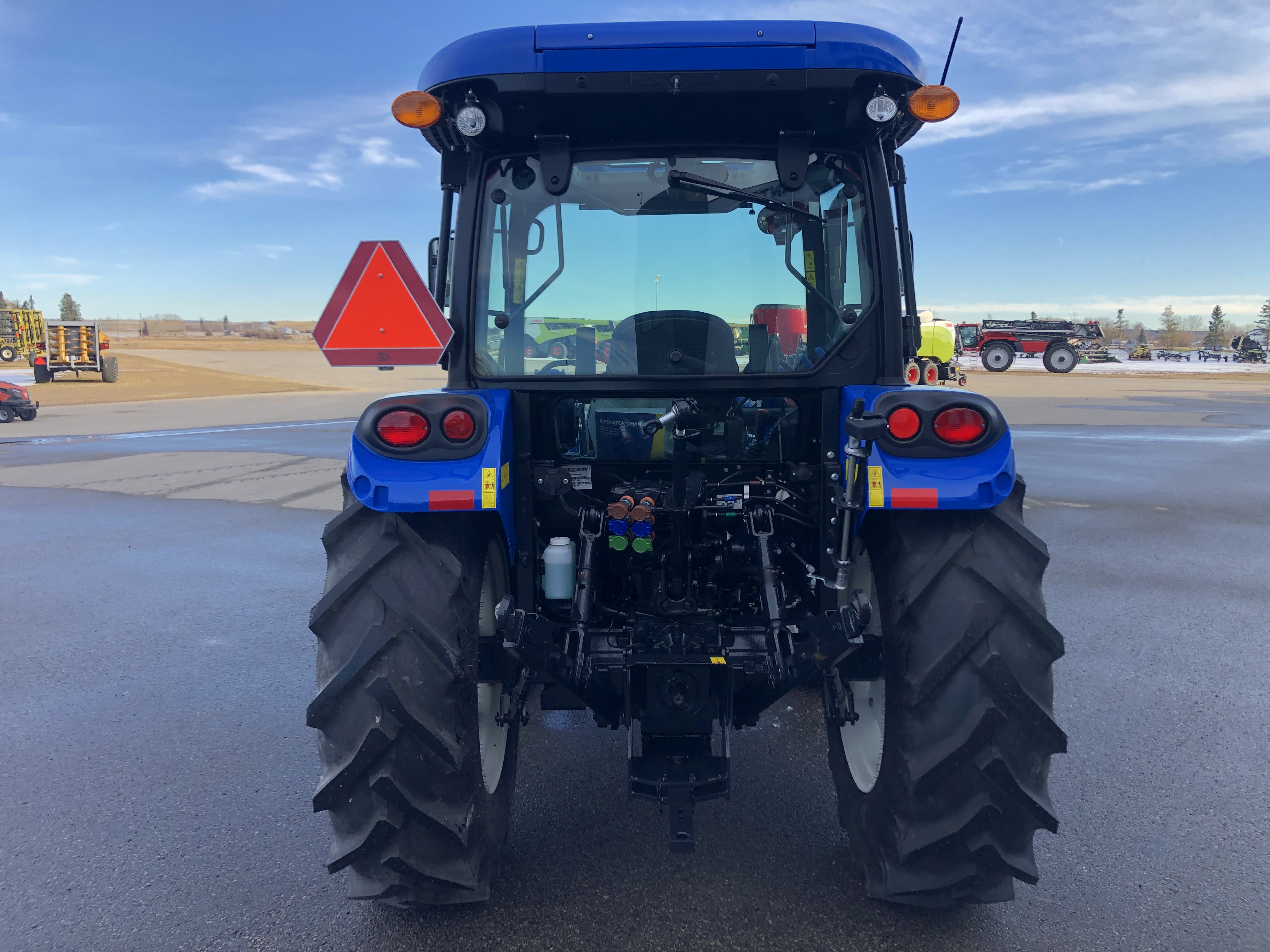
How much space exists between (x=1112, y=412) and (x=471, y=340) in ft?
71.0

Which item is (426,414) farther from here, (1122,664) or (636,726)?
(1122,664)

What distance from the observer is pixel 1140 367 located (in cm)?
5612

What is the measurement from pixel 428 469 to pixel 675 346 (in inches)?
36.8

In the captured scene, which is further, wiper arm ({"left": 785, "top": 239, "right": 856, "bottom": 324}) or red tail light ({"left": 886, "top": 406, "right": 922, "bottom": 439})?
wiper arm ({"left": 785, "top": 239, "right": 856, "bottom": 324})

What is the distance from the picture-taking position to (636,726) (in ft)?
8.31

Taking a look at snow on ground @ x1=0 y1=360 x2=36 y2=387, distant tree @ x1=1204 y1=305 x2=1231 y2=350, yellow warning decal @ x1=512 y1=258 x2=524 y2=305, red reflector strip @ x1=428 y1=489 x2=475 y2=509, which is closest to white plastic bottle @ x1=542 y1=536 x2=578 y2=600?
red reflector strip @ x1=428 y1=489 x2=475 y2=509

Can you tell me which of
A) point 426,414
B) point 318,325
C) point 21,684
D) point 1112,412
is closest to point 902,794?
point 426,414

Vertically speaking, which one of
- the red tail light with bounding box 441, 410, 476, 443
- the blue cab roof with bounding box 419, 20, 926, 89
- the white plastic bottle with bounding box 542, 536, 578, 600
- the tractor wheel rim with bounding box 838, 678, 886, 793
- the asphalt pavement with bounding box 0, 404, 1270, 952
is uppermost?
the blue cab roof with bounding box 419, 20, 926, 89

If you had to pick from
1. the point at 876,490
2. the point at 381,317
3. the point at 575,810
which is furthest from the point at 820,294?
the point at 575,810

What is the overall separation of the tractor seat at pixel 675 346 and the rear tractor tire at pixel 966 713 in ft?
2.87

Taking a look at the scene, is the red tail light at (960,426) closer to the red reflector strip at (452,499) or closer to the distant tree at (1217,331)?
the red reflector strip at (452,499)

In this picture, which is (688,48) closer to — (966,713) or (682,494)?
(682,494)

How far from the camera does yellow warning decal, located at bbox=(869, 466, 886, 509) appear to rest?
7.56 feet

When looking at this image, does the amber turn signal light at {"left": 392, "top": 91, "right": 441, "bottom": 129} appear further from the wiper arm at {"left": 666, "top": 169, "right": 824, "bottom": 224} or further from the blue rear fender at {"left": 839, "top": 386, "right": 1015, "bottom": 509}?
the blue rear fender at {"left": 839, "top": 386, "right": 1015, "bottom": 509}
